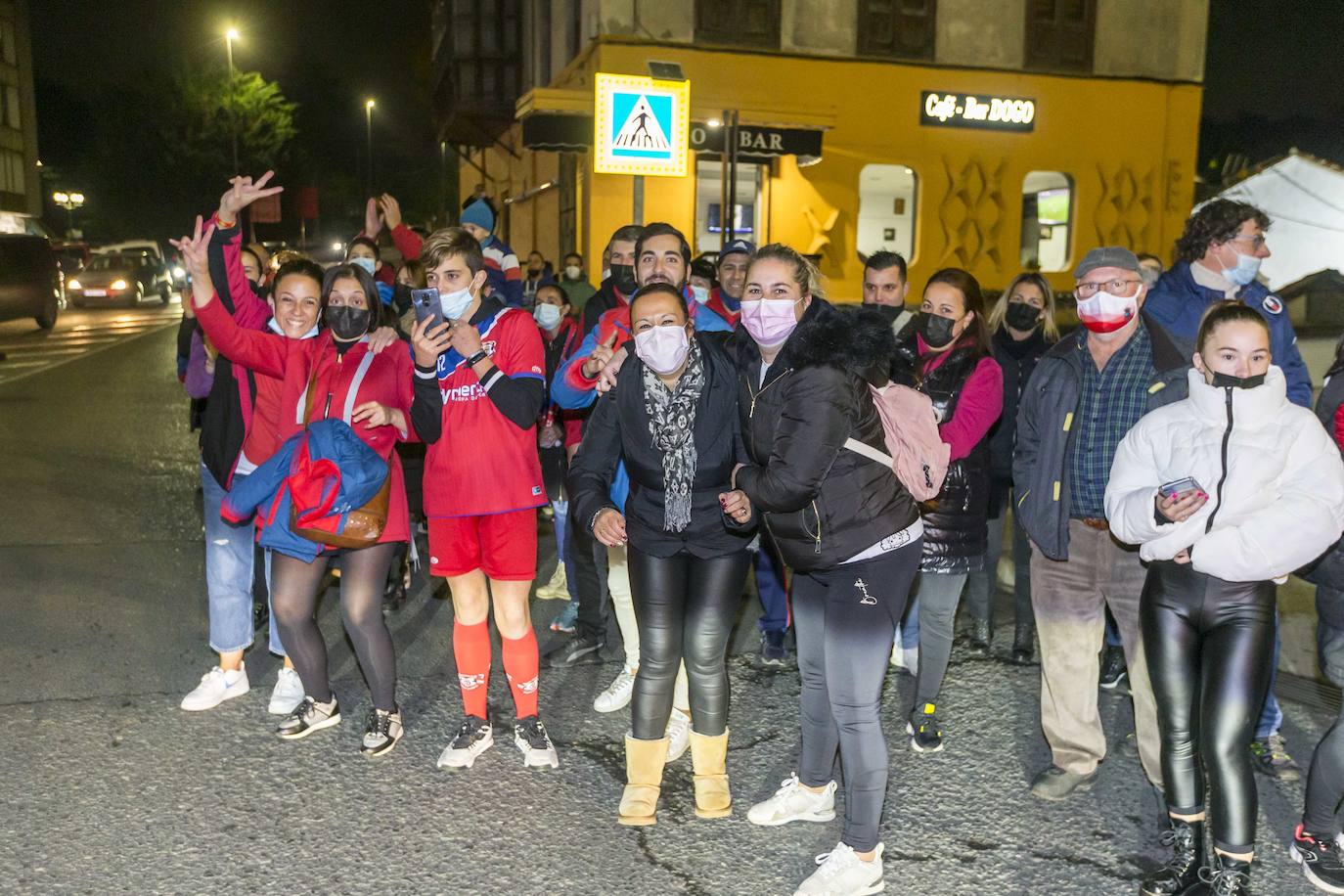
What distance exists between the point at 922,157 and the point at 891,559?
61.4 feet

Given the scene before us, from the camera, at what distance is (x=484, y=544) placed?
4621 mm

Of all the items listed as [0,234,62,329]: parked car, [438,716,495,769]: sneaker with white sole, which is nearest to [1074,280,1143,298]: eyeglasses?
[438,716,495,769]: sneaker with white sole

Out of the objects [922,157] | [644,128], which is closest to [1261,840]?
[644,128]

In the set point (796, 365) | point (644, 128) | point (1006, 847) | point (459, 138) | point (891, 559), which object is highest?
point (459, 138)

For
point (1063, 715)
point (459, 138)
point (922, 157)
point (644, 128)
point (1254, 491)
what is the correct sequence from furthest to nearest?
1. point (459, 138)
2. point (922, 157)
3. point (644, 128)
4. point (1063, 715)
5. point (1254, 491)

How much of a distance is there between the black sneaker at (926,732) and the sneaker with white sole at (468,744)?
5.80 feet

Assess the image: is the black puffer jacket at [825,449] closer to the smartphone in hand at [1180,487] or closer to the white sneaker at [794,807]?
the smartphone in hand at [1180,487]

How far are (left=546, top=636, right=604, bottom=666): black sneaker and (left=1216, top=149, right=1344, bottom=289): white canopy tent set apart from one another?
63.1 feet

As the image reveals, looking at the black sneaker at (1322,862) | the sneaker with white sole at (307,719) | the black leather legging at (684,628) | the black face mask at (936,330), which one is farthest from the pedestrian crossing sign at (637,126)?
the black sneaker at (1322,862)

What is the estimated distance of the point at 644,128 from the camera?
9.95 metres

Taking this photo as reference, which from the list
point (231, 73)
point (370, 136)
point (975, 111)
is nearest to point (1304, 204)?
point (975, 111)

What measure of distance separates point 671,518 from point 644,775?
99 cm

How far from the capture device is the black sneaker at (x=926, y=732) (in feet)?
16.0

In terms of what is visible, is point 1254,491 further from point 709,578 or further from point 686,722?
point 686,722
